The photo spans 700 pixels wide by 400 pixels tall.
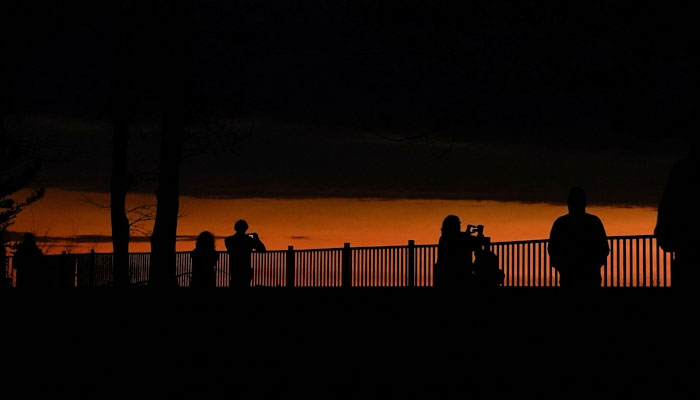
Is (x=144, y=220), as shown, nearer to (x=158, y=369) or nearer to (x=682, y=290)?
(x=158, y=369)

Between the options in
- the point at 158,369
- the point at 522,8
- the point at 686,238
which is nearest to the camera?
the point at 686,238

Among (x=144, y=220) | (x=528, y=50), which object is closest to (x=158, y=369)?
(x=528, y=50)

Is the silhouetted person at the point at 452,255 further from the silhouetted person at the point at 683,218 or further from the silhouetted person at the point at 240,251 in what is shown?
the silhouetted person at the point at 683,218

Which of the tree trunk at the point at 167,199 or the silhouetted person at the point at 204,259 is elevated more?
the tree trunk at the point at 167,199

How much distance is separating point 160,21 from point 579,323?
1442 cm

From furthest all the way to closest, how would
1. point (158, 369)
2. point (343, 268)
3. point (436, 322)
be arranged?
point (343, 268), point (436, 322), point (158, 369)

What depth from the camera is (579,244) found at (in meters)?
12.1

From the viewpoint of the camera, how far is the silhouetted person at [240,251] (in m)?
19.6

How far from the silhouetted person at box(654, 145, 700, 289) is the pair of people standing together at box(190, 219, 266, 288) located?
424 inches

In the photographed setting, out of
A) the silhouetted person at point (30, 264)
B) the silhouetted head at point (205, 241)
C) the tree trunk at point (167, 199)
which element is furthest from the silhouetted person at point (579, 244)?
the silhouetted person at point (30, 264)

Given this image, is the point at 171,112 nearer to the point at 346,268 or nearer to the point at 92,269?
the point at 346,268

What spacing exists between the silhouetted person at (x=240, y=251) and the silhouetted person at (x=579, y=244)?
322 inches

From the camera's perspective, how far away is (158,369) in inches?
424

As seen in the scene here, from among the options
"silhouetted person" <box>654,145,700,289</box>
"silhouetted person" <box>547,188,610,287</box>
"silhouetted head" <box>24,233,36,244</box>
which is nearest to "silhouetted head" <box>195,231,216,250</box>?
"silhouetted head" <box>24,233,36,244</box>
